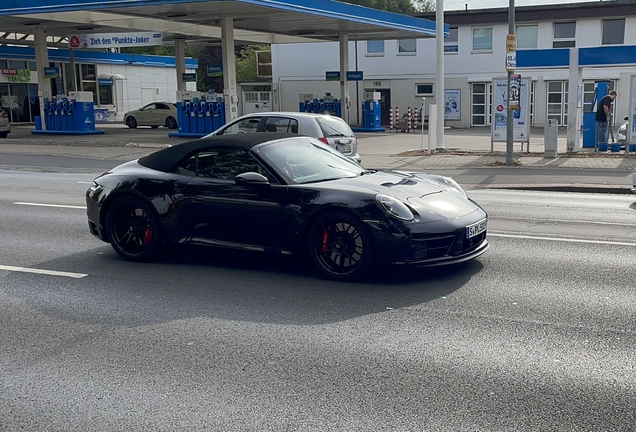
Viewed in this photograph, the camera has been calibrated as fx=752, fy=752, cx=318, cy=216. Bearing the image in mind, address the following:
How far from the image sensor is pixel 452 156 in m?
21.9

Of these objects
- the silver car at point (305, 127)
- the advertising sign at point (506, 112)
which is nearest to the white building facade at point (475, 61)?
the advertising sign at point (506, 112)

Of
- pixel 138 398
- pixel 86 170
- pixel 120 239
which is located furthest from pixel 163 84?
pixel 138 398

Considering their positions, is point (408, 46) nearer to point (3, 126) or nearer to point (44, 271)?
point (3, 126)

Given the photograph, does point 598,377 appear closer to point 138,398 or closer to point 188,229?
point 138,398

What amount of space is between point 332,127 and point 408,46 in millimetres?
30990

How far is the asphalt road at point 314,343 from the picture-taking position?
14.4ft

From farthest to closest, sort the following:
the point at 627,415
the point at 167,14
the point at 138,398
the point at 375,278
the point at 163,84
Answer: the point at 163,84, the point at 167,14, the point at 375,278, the point at 138,398, the point at 627,415

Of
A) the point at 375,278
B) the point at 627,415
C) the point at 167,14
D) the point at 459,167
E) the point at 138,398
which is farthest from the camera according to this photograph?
the point at 167,14

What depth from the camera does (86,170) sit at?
1950 cm

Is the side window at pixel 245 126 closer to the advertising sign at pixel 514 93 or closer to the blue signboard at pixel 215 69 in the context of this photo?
the advertising sign at pixel 514 93

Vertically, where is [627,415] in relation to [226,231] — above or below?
below

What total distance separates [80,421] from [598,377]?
3210mm

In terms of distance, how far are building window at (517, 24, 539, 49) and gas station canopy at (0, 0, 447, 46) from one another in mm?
9320

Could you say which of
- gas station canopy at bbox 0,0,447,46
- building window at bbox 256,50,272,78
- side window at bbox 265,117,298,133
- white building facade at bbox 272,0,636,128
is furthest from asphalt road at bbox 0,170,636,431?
building window at bbox 256,50,272,78
